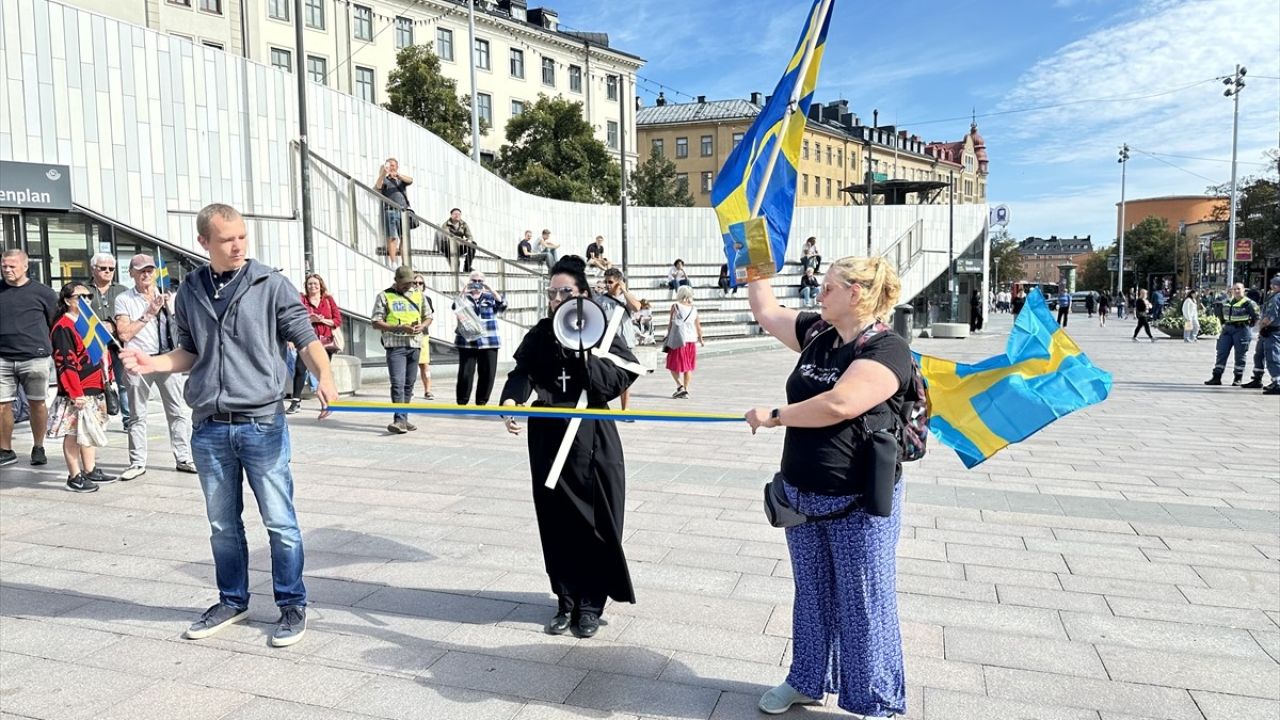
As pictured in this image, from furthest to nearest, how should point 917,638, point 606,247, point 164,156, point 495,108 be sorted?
point 495,108 < point 606,247 < point 164,156 < point 917,638

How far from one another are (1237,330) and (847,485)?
1575 centimetres

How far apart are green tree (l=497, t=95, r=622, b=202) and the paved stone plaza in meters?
35.0

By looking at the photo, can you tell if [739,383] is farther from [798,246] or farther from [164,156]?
[798,246]

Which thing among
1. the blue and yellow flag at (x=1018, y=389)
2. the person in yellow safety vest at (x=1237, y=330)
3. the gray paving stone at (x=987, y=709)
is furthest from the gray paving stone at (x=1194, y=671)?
the person in yellow safety vest at (x=1237, y=330)

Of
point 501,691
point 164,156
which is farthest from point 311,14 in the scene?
point 501,691

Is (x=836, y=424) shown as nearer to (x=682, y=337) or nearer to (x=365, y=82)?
(x=682, y=337)

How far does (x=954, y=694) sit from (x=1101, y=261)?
12344cm

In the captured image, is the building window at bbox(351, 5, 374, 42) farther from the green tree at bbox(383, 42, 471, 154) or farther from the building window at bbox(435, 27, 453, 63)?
the green tree at bbox(383, 42, 471, 154)

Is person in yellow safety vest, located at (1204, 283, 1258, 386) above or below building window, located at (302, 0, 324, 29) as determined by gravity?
below

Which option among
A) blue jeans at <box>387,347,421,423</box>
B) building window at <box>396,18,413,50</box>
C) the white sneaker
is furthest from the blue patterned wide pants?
building window at <box>396,18,413,50</box>

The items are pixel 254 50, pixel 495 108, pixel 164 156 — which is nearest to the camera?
pixel 164 156

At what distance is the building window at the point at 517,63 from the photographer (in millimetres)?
56500

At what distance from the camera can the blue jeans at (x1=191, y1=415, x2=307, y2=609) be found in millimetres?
3984

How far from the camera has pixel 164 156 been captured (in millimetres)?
12070
